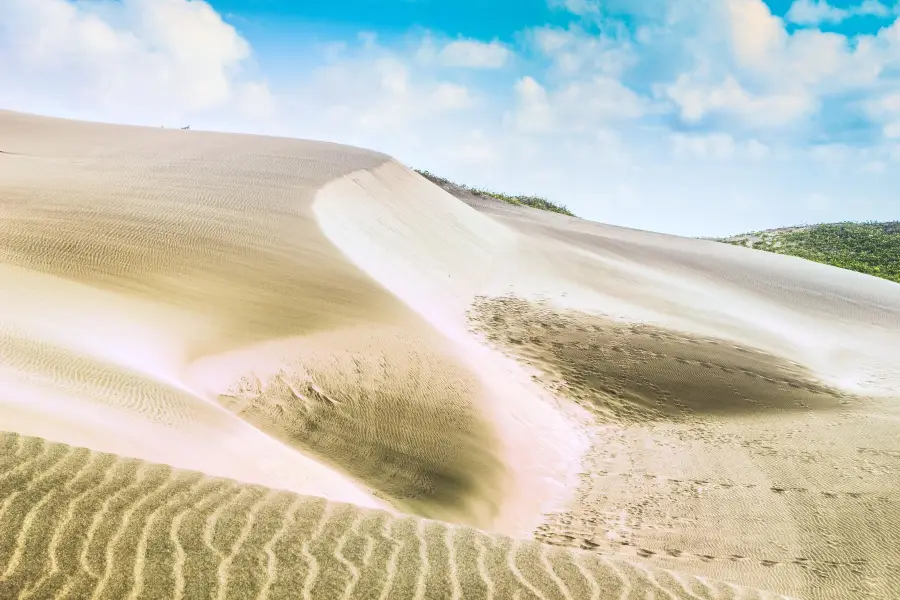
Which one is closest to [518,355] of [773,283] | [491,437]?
[491,437]

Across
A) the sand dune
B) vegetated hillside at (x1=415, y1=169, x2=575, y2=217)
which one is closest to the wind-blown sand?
the sand dune

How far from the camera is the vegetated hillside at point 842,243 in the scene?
1196 inches

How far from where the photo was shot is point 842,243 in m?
35.1

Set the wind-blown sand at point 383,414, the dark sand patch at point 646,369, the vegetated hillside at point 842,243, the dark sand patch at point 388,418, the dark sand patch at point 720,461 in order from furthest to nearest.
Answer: the vegetated hillside at point 842,243 < the dark sand patch at point 646,369 < the dark sand patch at point 388,418 < the dark sand patch at point 720,461 < the wind-blown sand at point 383,414

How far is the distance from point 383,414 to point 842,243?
34.8 meters

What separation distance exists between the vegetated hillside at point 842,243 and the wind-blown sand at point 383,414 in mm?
16653

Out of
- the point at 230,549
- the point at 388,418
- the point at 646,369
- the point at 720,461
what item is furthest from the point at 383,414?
the point at 646,369

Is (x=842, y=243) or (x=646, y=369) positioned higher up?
(x=842, y=243)

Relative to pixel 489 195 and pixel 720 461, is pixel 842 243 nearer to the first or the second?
pixel 489 195

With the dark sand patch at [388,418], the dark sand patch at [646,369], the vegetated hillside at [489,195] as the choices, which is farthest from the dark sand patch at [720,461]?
the vegetated hillside at [489,195]

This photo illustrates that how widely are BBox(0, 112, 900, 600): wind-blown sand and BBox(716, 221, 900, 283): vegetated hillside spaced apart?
54.6 ft

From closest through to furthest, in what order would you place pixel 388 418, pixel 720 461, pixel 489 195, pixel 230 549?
pixel 230 549, pixel 388 418, pixel 720 461, pixel 489 195

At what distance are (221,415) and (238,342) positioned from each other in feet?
7.15

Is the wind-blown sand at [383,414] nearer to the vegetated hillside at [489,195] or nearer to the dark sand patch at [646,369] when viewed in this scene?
the dark sand patch at [646,369]
